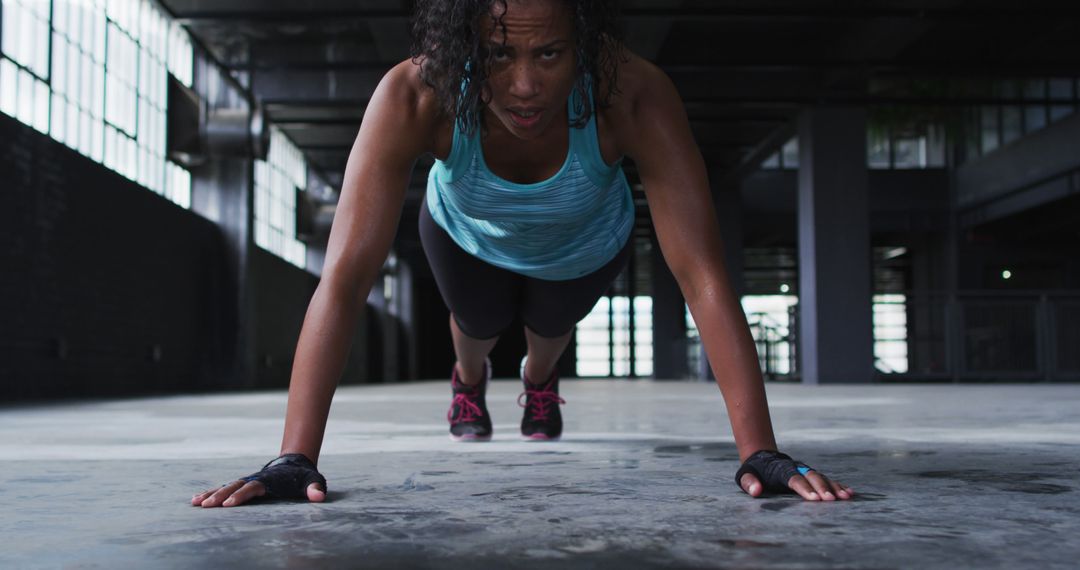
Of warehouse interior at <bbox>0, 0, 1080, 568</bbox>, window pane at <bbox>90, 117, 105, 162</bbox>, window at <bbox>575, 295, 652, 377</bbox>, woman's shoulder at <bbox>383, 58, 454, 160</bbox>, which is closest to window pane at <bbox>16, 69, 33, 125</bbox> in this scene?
warehouse interior at <bbox>0, 0, 1080, 568</bbox>

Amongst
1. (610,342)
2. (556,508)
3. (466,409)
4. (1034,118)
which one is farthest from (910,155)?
(556,508)

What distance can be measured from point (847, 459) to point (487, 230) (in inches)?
37.7

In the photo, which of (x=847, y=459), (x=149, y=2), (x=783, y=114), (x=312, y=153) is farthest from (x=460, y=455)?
(x=312, y=153)

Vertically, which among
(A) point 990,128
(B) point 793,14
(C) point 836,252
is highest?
(A) point 990,128

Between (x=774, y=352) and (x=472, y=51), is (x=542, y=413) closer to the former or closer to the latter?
(x=472, y=51)

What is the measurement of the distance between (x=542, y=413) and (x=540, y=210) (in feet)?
3.55

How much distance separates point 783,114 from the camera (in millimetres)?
12789

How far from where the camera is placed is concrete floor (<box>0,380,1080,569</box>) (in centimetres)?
108

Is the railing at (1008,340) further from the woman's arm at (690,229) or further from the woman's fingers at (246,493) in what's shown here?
the woman's fingers at (246,493)

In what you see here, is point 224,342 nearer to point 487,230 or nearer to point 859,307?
point 859,307

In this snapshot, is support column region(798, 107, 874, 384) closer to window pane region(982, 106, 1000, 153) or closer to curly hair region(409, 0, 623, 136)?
window pane region(982, 106, 1000, 153)

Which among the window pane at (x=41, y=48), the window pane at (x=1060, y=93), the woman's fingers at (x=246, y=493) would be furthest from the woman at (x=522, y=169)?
the window pane at (x=1060, y=93)

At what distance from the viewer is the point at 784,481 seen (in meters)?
1.50

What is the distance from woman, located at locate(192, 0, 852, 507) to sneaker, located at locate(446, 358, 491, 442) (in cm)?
90
